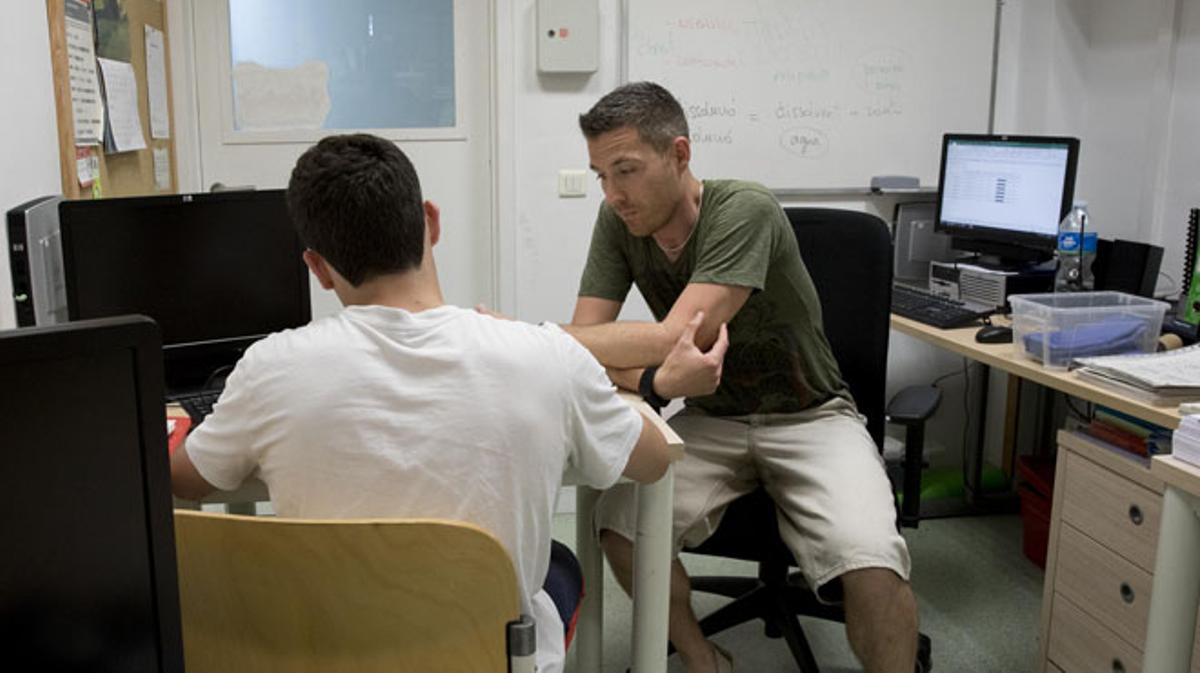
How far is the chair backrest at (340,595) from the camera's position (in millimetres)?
1111

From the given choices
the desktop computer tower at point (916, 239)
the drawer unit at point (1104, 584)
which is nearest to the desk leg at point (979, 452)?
the desktop computer tower at point (916, 239)

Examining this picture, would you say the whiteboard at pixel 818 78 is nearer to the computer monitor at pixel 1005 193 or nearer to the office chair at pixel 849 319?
the computer monitor at pixel 1005 193

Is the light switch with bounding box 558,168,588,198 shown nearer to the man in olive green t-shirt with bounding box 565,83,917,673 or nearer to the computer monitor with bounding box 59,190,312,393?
the man in olive green t-shirt with bounding box 565,83,917,673

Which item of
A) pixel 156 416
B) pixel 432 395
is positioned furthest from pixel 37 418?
pixel 432 395

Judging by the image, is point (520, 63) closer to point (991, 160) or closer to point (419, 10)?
point (419, 10)

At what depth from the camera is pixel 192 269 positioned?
204 cm

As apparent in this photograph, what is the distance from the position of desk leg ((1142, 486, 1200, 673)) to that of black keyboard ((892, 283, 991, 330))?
3.82 ft

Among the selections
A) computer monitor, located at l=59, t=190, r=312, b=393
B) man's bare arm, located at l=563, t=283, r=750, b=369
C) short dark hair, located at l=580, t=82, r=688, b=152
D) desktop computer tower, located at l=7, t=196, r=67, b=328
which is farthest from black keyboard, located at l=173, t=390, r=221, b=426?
short dark hair, located at l=580, t=82, r=688, b=152

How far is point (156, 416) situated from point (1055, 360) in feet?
6.86

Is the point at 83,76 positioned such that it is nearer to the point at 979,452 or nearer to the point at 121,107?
the point at 121,107

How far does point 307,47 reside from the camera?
3.28 meters

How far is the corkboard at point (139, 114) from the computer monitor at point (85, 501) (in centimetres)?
163

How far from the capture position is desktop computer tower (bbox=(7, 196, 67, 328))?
1748mm

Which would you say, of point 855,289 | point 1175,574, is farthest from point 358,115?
point 1175,574
